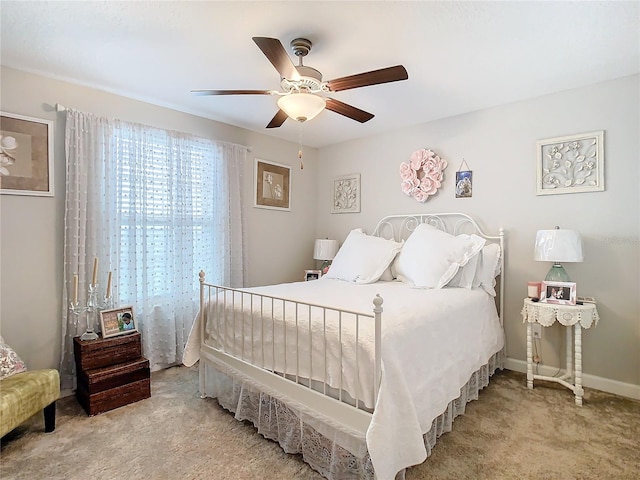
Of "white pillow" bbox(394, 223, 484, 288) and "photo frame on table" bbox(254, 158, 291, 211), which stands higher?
"photo frame on table" bbox(254, 158, 291, 211)

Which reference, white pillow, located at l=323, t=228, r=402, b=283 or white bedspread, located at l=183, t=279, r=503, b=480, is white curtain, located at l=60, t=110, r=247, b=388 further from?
white pillow, located at l=323, t=228, r=402, b=283

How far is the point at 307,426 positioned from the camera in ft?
6.02

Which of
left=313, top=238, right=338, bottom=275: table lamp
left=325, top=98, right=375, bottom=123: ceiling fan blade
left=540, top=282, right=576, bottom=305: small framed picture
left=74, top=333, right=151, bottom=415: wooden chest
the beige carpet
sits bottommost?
the beige carpet

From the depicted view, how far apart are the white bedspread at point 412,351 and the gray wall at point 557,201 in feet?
A: 2.05

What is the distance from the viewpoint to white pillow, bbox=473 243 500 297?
2.83 meters

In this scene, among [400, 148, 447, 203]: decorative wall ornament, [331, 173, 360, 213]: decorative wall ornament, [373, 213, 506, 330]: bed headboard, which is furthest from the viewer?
[331, 173, 360, 213]: decorative wall ornament

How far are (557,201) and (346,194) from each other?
2.26 m

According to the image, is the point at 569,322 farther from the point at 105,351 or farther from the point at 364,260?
the point at 105,351

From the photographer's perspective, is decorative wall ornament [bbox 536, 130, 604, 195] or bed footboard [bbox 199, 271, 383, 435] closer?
bed footboard [bbox 199, 271, 383, 435]

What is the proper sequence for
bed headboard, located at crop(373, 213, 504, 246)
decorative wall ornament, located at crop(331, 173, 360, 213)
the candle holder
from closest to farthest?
the candle holder
bed headboard, located at crop(373, 213, 504, 246)
decorative wall ornament, located at crop(331, 173, 360, 213)

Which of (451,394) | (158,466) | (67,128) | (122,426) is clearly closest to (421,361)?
(451,394)

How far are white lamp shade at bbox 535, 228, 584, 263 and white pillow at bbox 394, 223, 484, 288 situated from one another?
453mm

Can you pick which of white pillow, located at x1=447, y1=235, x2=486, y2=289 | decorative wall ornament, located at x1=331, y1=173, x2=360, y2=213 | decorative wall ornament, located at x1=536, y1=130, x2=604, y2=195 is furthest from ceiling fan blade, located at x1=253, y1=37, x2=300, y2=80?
decorative wall ornament, located at x1=331, y1=173, x2=360, y2=213

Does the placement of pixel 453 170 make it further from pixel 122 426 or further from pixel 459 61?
pixel 122 426
